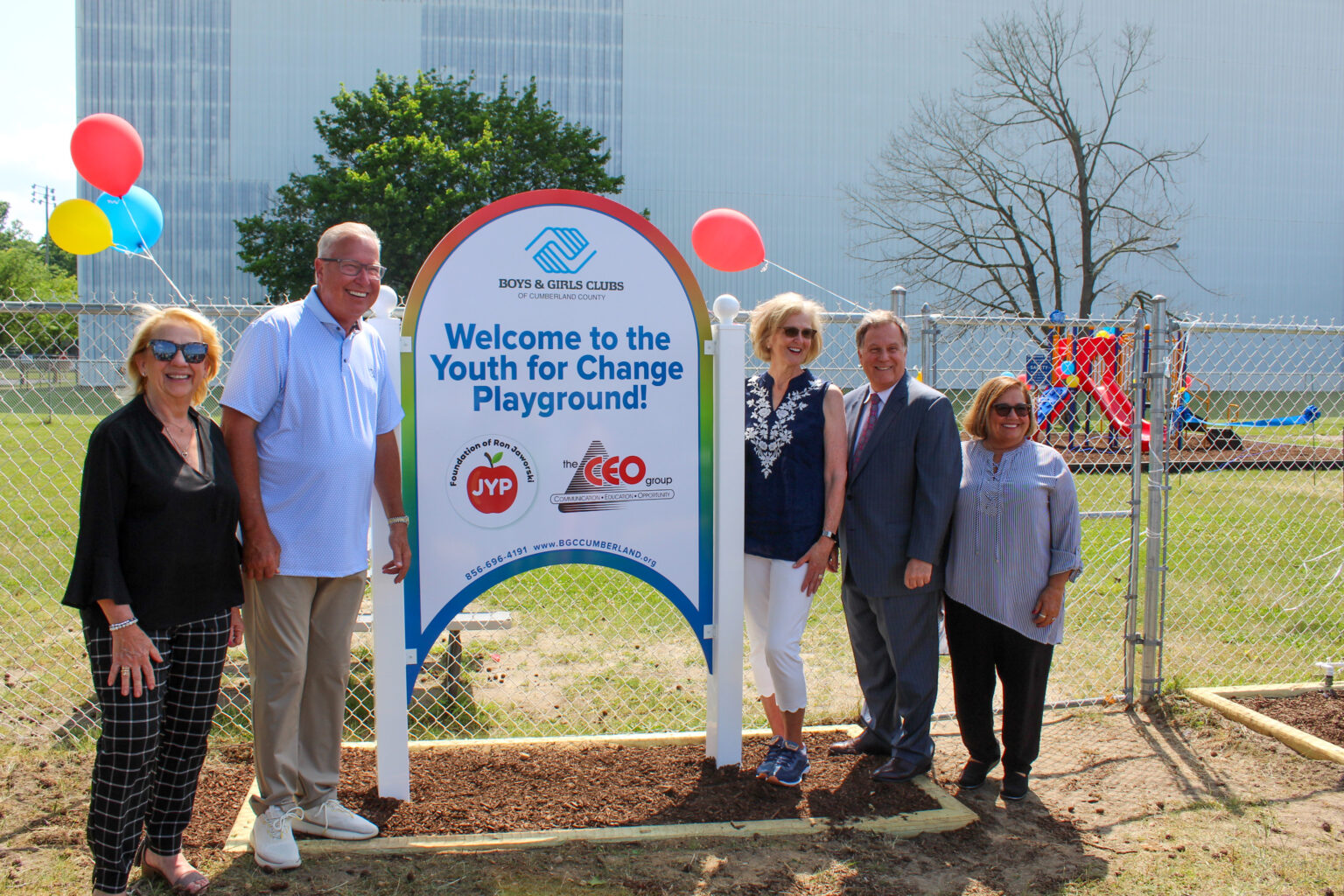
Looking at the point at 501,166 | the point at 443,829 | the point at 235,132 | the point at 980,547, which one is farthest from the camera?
the point at 235,132

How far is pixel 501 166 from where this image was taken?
93.6ft

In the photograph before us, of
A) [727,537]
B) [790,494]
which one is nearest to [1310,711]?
[790,494]

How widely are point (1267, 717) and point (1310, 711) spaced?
31 centimetres

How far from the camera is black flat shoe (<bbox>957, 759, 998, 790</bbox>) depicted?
150 inches

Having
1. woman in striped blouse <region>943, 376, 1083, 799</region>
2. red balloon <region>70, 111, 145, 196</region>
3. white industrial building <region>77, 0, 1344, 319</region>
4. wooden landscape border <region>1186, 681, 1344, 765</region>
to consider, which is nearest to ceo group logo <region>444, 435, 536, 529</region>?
woman in striped blouse <region>943, 376, 1083, 799</region>

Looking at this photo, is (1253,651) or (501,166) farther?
(501,166)

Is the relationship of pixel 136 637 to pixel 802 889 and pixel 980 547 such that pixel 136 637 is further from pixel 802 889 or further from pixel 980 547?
pixel 980 547

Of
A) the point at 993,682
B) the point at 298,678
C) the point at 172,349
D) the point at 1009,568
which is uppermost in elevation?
the point at 172,349

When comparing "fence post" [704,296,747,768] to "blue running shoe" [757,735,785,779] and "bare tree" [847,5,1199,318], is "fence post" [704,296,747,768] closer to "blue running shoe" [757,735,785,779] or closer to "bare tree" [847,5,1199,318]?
"blue running shoe" [757,735,785,779]

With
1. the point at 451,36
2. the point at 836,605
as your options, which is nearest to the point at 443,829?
the point at 836,605

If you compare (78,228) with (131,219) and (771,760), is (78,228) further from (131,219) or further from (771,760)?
(771,760)

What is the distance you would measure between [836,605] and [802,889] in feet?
13.1

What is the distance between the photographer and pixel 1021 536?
11.8 ft

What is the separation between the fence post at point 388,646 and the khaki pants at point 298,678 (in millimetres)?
203
